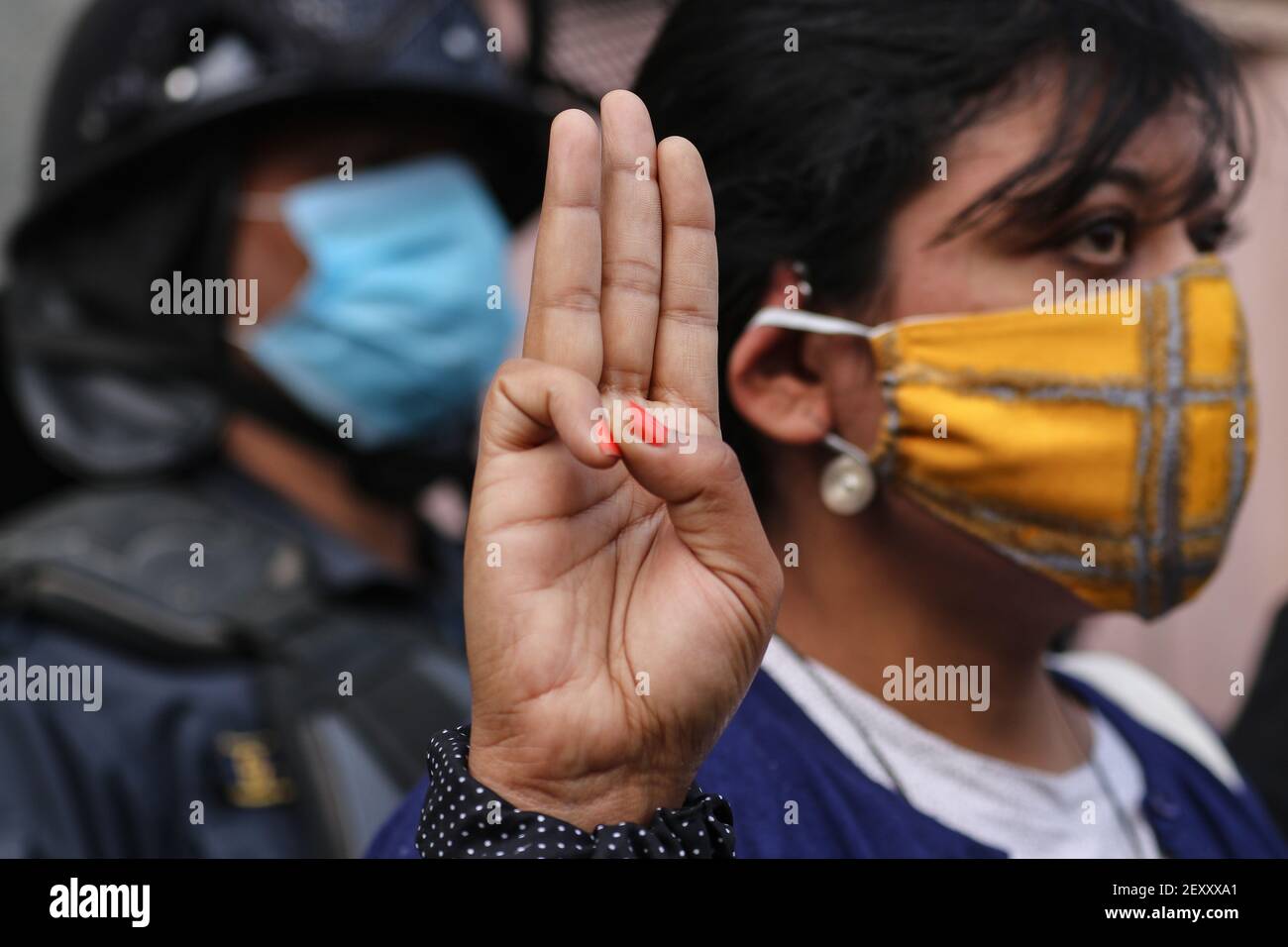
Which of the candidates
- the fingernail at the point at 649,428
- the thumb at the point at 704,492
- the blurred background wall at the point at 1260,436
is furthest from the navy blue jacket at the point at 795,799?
the blurred background wall at the point at 1260,436

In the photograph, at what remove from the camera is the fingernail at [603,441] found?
2.44 ft

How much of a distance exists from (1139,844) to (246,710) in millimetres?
1106

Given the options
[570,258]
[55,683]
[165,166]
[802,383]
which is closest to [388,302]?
[165,166]

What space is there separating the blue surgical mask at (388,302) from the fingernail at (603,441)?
4.74ft

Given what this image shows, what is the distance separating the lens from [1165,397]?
3.63 ft

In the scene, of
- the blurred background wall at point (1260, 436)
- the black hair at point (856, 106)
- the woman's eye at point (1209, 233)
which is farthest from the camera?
the blurred background wall at point (1260, 436)

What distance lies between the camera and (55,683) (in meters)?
1.74

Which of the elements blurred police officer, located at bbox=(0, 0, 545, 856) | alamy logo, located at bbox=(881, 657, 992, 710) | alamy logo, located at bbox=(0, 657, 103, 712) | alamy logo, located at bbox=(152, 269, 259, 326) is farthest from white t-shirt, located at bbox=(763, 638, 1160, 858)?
alamy logo, located at bbox=(152, 269, 259, 326)

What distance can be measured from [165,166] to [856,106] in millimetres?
1568

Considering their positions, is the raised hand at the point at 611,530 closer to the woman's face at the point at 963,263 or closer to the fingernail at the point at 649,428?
the fingernail at the point at 649,428

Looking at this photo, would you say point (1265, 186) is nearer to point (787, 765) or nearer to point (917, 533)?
point (917, 533)

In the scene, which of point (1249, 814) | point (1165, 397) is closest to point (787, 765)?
point (1165, 397)

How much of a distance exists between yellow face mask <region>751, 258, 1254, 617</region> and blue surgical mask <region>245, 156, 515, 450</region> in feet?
3.94
